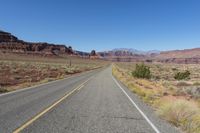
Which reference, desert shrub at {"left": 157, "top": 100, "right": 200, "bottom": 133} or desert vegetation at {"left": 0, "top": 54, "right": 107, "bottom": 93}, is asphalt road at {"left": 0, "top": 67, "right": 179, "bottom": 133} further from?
desert vegetation at {"left": 0, "top": 54, "right": 107, "bottom": 93}

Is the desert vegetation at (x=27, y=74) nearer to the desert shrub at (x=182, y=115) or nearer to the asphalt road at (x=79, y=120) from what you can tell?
the asphalt road at (x=79, y=120)

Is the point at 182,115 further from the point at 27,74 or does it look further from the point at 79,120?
the point at 27,74

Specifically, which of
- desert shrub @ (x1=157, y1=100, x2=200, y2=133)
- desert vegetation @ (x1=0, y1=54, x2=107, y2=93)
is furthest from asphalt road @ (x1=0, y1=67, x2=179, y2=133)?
desert vegetation @ (x1=0, y1=54, x2=107, y2=93)

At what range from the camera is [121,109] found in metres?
11.1

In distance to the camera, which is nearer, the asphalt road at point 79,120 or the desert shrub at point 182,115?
the asphalt road at point 79,120

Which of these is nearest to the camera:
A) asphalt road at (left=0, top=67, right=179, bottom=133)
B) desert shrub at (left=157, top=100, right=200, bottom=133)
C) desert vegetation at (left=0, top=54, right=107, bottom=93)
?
asphalt road at (left=0, top=67, right=179, bottom=133)

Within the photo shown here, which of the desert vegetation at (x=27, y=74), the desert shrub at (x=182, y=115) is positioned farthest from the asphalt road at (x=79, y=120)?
the desert vegetation at (x=27, y=74)

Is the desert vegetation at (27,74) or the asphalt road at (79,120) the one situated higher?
the asphalt road at (79,120)

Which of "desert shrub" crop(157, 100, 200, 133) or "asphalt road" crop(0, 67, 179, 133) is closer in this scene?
"asphalt road" crop(0, 67, 179, 133)

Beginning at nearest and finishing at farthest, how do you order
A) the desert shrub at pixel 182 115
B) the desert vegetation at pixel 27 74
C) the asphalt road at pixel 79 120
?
the asphalt road at pixel 79 120 → the desert shrub at pixel 182 115 → the desert vegetation at pixel 27 74

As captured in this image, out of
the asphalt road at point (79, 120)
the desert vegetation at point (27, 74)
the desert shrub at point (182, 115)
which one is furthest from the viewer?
the desert vegetation at point (27, 74)

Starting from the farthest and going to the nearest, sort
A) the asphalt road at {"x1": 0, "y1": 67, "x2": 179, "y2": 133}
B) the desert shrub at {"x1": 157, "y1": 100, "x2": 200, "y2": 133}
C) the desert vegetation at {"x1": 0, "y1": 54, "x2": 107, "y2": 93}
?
the desert vegetation at {"x1": 0, "y1": 54, "x2": 107, "y2": 93} < the desert shrub at {"x1": 157, "y1": 100, "x2": 200, "y2": 133} < the asphalt road at {"x1": 0, "y1": 67, "x2": 179, "y2": 133}

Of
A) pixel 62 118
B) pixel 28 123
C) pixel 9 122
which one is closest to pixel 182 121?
pixel 62 118

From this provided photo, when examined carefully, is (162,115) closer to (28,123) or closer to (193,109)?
(193,109)
